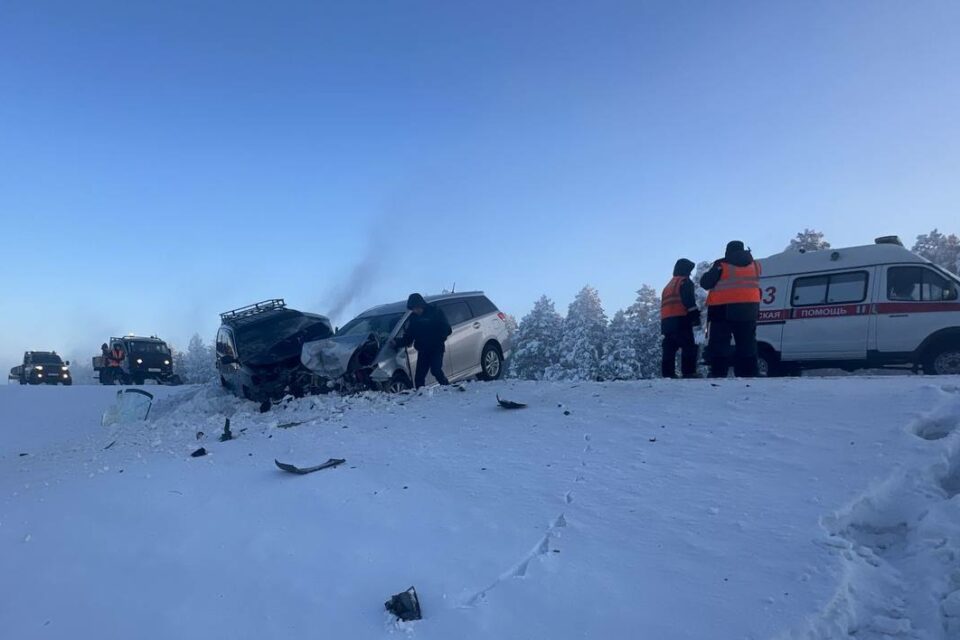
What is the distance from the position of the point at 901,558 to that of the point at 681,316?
18.4ft

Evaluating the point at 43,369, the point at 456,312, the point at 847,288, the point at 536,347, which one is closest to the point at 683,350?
the point at 847,288

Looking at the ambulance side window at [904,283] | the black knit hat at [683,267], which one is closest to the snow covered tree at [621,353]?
the ambulance side window at [904,283]

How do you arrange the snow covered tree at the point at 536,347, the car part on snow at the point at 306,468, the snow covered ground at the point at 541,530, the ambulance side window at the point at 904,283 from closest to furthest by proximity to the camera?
the snow covered ground at the point at 541,530 → the car part on snow at the point at 306,468 → the ambulance side window at the point at 904,283 → the snow covered tree at the point at 536,347

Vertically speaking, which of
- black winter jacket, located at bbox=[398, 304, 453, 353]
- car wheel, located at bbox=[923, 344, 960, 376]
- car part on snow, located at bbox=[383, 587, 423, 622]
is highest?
black winter jacket, located at bbox=[398, 304, 453, 353]

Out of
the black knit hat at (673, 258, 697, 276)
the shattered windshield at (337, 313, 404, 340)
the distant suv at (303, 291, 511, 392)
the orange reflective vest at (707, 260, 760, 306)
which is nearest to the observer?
the orange reflective vest at (707, 260, 760, 306)

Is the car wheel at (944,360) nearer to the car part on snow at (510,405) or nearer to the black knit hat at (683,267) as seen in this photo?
the black knit hat at (683,267)

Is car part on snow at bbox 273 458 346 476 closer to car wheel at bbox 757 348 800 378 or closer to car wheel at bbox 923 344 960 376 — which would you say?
car wheel at bbox 757 348 800 378

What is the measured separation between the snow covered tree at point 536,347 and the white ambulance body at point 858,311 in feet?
82.4

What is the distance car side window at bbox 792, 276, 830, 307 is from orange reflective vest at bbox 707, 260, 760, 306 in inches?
142

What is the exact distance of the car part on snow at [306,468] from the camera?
4.78 m

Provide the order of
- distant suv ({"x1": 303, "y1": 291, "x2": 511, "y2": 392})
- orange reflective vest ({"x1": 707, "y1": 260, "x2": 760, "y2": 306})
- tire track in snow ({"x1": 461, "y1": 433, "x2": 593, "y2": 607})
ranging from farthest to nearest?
1. distant suv ({"x1": 303, "y1": 291, "x2": 511, "y2": 392})
2. orange reflective vest ({"x1": 707, "y1": 260, "x2": 760, "y2": 306})
3. tire track in snow ({"x1": 461, "y1": 433, "x2": 593, "y2": 607})

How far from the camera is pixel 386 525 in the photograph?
368 centimetres

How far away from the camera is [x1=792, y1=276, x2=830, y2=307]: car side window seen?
Result: 1045cm

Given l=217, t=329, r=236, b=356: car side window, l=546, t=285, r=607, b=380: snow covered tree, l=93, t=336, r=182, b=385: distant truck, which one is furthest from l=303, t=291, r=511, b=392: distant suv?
l=546, t=285, r=607, b=380: snow covered tree
